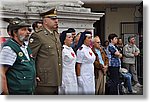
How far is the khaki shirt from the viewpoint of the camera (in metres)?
3.65

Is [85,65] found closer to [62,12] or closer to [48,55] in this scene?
[48,55]

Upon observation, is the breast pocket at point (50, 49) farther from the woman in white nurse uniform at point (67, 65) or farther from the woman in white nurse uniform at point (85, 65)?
the woman in white nurse uniform at point (85, 65)

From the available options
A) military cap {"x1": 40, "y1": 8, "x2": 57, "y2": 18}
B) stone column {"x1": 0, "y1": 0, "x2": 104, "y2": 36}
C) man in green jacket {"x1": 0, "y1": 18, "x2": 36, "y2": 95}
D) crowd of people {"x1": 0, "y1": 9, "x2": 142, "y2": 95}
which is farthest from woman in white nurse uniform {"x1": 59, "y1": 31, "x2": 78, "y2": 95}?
man in green jacket {"x1": 0, "y1": 18, "x2": 36, "y2": 95}

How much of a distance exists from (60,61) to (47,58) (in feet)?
0.52

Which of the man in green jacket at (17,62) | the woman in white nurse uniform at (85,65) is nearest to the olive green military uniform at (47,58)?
the man in green jacket at (17,62)


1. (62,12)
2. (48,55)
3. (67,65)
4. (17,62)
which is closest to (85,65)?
(67,65)

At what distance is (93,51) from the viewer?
396cm

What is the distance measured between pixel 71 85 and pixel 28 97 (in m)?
0.50

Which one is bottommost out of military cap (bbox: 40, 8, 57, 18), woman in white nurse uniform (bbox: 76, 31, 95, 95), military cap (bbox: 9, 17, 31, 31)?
woman in white nurse uniform (bbox: 76, 31, 95, 95)

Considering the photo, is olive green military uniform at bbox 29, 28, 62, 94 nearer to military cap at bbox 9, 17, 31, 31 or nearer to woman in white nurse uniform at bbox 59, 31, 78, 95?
woman in white nurse uniform at bbox 59, 31, 78, 95

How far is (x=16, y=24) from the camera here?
3.49 m

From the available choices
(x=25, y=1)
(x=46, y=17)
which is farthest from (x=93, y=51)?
(x=25, y=1)

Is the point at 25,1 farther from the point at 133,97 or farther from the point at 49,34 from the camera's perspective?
the point at 133,97

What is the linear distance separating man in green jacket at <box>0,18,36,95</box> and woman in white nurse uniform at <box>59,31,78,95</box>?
396mm
